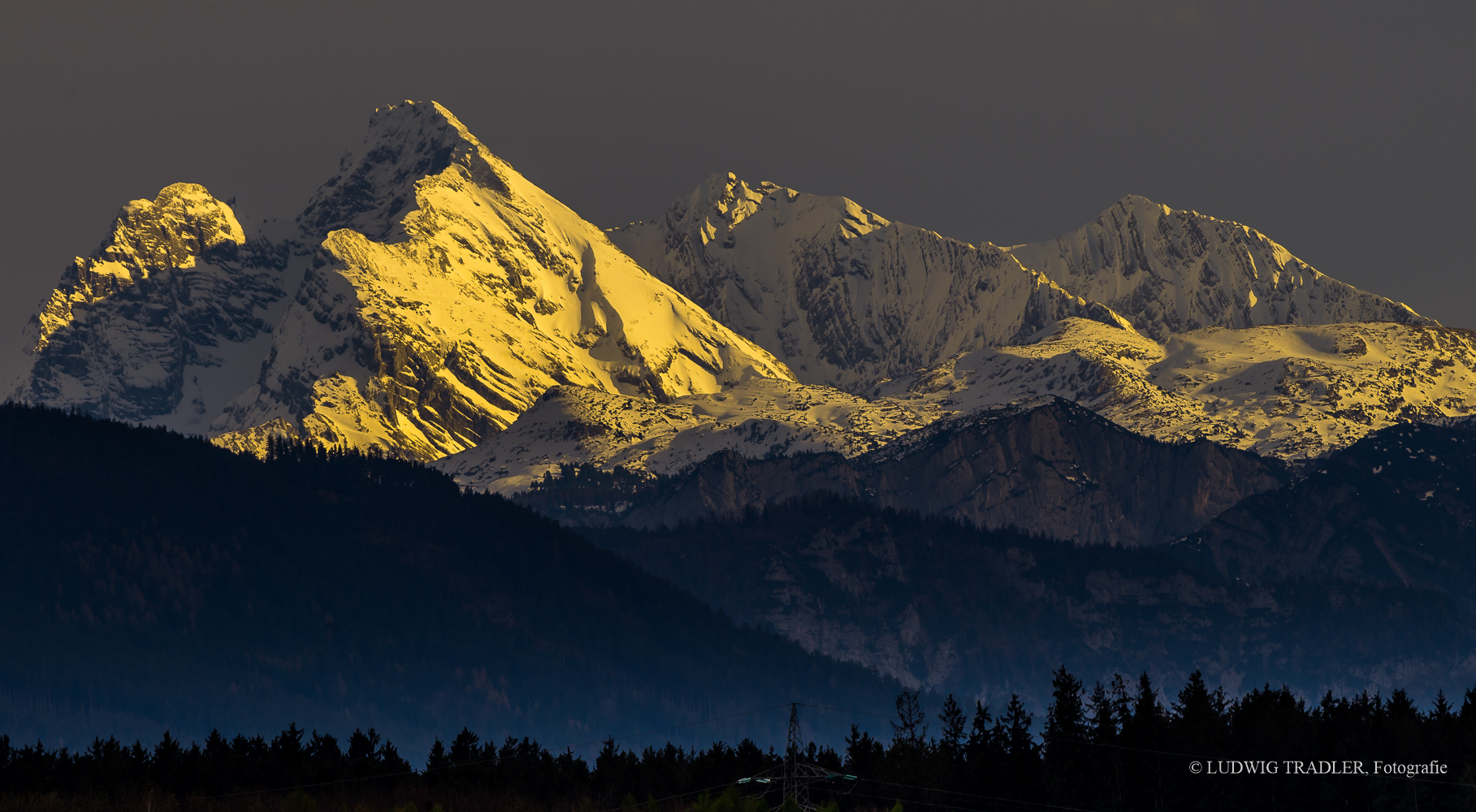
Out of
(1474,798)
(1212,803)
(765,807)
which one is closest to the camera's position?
(765,807)

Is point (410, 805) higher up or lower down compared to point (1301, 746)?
lower down

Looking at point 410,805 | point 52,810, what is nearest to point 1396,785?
point 410,805

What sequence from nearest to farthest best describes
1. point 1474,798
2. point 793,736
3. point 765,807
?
point 793,736
point 765,807
point 1474,798

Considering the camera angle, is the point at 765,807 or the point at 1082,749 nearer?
the point at 765,807

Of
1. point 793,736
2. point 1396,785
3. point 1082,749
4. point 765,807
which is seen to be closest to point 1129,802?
point 1082,749

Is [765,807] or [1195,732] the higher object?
[1195,732]

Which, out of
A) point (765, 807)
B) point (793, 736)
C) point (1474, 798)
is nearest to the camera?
point (793, 736)

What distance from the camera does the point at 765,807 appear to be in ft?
517

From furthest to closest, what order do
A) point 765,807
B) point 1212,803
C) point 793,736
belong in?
point 1212,803 < point 765,807 < point 793,736

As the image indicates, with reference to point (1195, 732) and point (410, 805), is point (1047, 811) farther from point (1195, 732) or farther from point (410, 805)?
point (410, 805)

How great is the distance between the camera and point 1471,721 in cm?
19800

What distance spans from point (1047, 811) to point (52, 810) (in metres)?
97.0

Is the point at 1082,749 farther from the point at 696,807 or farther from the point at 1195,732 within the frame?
the point at 696,807

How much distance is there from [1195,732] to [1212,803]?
1093 cm
